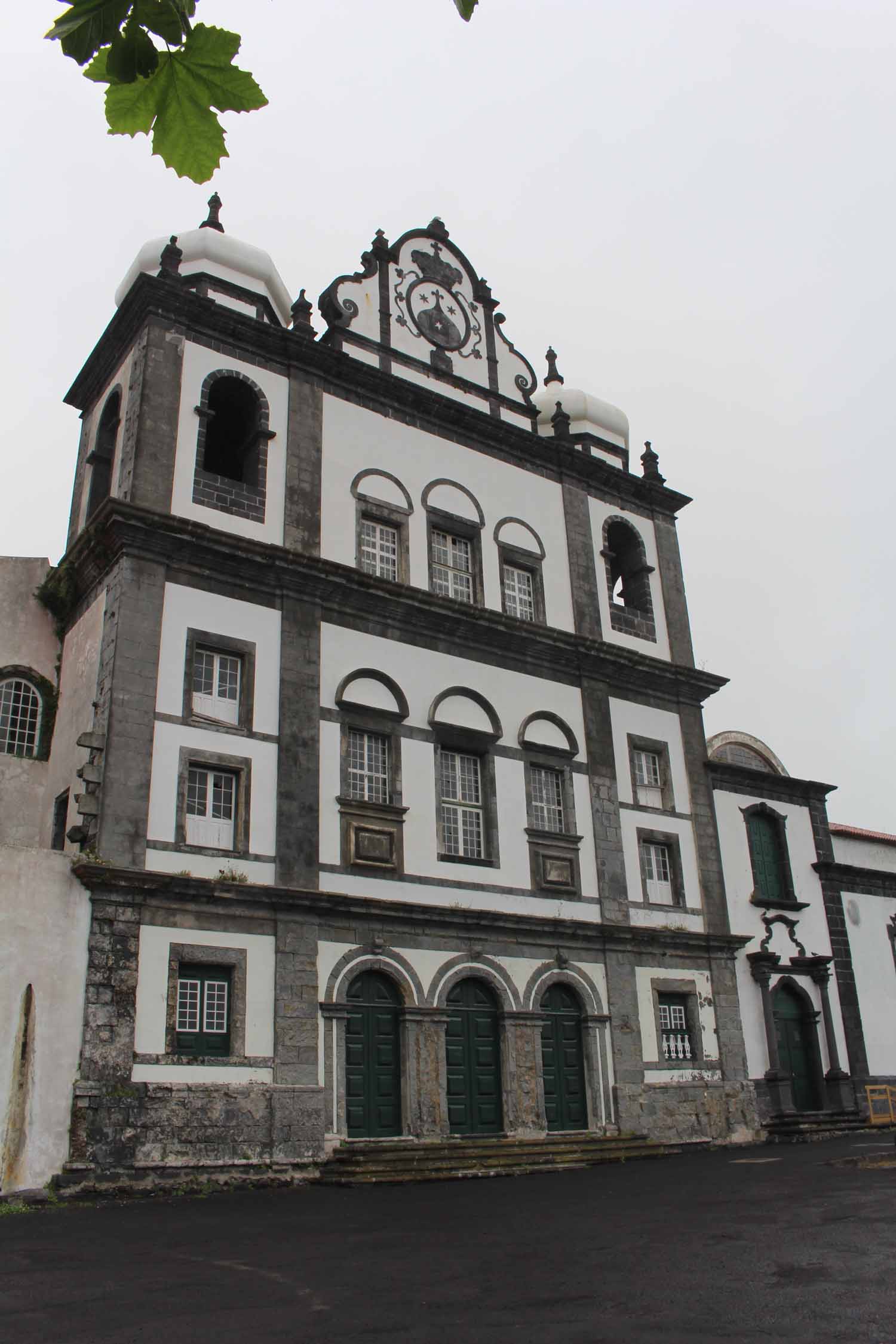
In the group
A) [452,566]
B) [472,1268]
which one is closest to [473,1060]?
[452,566]

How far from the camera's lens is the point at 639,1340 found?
5543 millimetres

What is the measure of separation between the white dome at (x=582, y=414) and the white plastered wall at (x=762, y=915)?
9231 millimetres

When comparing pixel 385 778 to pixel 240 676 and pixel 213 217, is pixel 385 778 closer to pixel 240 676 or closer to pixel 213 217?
pixel 240 676

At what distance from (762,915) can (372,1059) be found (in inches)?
432

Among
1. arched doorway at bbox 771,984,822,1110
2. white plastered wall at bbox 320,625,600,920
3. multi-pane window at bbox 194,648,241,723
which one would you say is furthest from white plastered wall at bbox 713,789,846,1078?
multi-pane window at bbox 194,648,241,723

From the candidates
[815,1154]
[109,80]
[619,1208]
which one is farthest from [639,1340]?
[815,1154]

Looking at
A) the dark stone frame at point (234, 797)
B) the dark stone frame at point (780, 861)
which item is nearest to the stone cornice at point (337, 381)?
the dark stone frame at point (780, 861)

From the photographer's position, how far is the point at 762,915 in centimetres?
2528

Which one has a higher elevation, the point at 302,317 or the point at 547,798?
the point at 302,317

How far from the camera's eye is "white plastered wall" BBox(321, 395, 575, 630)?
69.9ft

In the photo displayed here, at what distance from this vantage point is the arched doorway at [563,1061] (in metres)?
20.1

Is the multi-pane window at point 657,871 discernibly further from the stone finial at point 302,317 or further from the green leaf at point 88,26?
the green leaf at point 88,26

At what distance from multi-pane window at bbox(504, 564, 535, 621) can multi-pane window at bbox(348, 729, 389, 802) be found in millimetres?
4807

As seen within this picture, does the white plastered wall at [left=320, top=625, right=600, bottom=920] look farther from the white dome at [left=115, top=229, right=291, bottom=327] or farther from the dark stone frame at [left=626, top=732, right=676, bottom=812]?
the white dome at [left=115, top=229, right=291, bottom=327]
